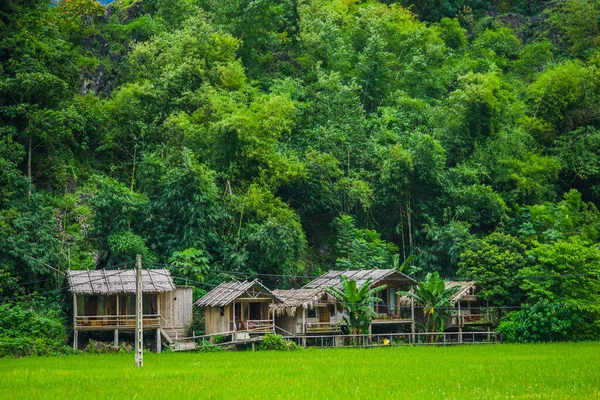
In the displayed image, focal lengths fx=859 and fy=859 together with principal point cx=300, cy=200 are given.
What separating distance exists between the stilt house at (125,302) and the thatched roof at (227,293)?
0.98 m

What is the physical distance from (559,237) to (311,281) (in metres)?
11.6

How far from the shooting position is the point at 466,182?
44.2 m

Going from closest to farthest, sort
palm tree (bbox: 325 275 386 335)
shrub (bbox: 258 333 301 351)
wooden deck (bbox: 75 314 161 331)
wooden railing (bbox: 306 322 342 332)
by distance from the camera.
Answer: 1. wooden deck (bbox: 75 314 161 331)
2. shrub (bbox: 258 333 301 351)
3. palm tree (bbox: 325 275 386 335)
4. wooden railing (bbox: 306 322 342 332)

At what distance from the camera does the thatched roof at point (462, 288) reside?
122 ft

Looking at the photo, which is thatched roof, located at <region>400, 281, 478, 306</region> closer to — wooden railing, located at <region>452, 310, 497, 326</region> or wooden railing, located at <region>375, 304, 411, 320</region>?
wooden railing, located at <region>375, 304, 411, 320</region>

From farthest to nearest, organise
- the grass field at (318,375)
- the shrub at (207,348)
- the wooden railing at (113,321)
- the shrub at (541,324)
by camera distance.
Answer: the shrub at (541,324) < the shrub at (207,348) < the wooden railing at (113,321) < the grass field at (318,375)

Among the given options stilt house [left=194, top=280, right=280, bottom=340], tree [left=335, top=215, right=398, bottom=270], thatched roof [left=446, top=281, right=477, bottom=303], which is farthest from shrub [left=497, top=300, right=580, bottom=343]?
stilt house [left=194, top=280, right=280, bottom=340]

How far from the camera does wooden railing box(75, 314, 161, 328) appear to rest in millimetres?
33562

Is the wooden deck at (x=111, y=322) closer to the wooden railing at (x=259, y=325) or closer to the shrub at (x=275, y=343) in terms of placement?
the wooden railing at (x=259, y=325)

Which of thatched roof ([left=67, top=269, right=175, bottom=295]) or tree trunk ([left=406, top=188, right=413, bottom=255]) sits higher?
tree trunk ([left=406, top=188, right=413, bottom=255])

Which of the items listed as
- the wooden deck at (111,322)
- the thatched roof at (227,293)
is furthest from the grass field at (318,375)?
the thatched roof at (227,293)

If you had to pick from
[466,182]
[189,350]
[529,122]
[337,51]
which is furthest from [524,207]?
[189,350]

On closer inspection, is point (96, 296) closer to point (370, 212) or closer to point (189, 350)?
point (189, 350)

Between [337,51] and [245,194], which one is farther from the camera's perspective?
[337,51]
